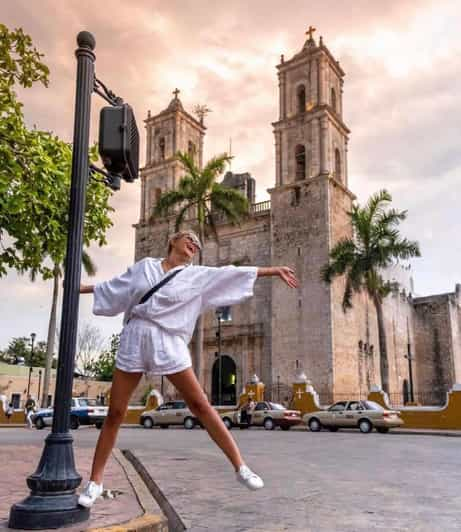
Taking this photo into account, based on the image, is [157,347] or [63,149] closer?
[157,347]

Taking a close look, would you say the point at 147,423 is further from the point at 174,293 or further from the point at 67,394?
the point at 174,293

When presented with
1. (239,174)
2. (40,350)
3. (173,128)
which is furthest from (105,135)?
(40,350)

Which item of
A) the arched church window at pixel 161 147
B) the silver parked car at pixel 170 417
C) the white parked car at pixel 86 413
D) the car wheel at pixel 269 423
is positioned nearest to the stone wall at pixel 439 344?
the arched church window at pixel 161 147

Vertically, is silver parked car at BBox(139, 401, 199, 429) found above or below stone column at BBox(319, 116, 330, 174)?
below

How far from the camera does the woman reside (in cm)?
324

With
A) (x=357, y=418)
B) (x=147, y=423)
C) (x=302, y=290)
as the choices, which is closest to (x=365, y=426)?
(x=357, y=418)

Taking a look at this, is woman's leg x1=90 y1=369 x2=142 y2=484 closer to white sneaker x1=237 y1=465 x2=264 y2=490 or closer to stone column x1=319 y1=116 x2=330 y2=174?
white sneaker x1=237 y1=465 x2=264 y2=490

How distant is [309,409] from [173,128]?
2323 cm

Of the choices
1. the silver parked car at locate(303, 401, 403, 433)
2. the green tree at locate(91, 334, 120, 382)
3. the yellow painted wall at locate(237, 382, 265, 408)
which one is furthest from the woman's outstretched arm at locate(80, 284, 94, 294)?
the green tree at locate(91, 334, 120, 382)

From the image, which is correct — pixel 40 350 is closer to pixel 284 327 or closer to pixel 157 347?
pixel 284 327

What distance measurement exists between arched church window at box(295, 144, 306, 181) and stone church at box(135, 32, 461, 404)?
79 millimetres

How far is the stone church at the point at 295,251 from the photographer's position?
96.8ft

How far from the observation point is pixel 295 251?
31375 millimetres

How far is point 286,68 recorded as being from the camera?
34.9m
